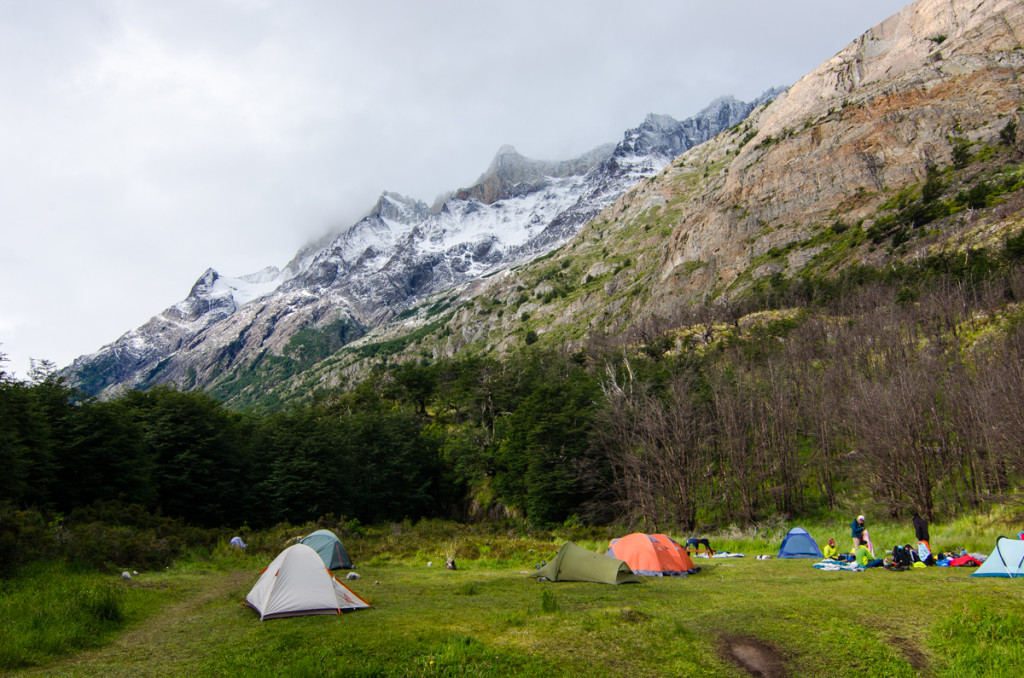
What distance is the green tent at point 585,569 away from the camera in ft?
58.1

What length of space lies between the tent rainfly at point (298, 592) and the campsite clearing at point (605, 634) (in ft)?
1.72

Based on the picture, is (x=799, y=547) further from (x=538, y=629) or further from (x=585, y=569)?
(x=538, y=629)

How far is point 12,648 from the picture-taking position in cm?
898

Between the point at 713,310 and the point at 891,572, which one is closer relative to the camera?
the point at 891,572

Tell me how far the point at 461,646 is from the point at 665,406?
3597 cm

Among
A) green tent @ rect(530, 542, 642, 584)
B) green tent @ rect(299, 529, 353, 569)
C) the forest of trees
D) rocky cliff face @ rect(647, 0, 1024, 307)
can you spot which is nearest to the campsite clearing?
green tent @ rect(530, 542, 642, 584)

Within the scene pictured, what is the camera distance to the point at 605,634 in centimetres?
1048

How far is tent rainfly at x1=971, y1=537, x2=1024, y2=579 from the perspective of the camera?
14828mm

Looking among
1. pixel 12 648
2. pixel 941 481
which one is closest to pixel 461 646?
pixel 12 648

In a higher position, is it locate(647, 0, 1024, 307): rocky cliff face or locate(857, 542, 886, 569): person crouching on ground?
locate(647, 0, 1024, 307): rocky cliff face

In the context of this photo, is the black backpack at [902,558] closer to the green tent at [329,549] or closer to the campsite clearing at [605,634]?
the campsite clearing at [605,634]

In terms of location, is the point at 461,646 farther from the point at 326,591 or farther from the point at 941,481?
the point at 941,481

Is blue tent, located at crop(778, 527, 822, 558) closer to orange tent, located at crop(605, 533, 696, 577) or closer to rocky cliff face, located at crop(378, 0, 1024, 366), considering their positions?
orange tent, located at crop(605, 533, 696, 577)

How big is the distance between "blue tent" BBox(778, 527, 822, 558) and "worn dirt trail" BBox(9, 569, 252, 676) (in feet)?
77.8
